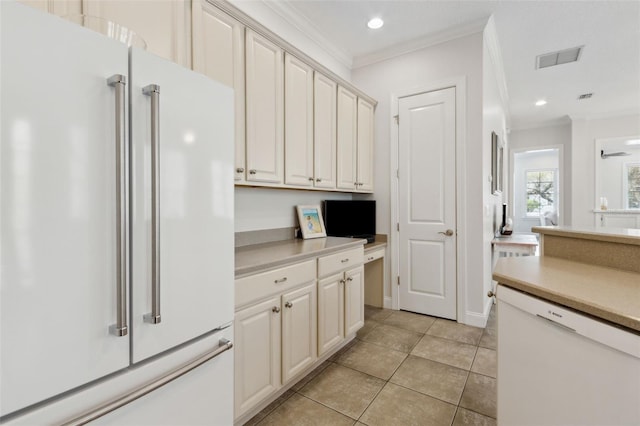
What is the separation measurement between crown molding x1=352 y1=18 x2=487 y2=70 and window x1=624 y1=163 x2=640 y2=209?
682 centimetres

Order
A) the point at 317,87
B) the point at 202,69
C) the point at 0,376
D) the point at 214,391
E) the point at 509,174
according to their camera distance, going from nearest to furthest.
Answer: the point at 0,376
the point at 214,391
the point at 202,69
the point at 317,87
the point at 509,174

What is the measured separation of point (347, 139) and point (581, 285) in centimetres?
226

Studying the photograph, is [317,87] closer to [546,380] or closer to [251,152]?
[251,152]

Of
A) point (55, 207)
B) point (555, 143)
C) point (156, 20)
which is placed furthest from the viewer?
point (555, 143)

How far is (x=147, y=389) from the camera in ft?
3.21

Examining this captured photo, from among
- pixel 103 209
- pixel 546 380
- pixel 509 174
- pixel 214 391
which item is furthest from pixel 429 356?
pixel 509 174

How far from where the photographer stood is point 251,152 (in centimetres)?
201

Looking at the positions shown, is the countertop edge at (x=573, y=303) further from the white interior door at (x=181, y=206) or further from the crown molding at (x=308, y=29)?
the crown molding at (x=308, y=29)

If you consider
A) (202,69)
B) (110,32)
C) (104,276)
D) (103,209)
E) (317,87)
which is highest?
(317,87)

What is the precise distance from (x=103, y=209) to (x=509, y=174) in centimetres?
802

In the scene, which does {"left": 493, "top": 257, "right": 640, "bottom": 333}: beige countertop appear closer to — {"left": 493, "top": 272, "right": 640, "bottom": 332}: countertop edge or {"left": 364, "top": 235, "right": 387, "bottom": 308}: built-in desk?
{"left": 493, "top": 272, "right": 640, "bottom": 332}: countertop edge

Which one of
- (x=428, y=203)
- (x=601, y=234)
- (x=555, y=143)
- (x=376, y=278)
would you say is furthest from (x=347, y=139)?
(x=555, y=143)

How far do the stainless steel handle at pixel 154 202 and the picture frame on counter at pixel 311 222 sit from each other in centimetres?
184

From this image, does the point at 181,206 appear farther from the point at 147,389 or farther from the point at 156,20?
the point at 156,20
